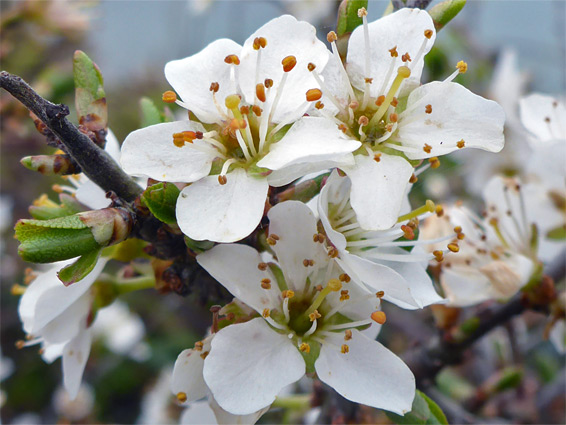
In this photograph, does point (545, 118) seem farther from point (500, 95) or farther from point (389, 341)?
point (389, 341)

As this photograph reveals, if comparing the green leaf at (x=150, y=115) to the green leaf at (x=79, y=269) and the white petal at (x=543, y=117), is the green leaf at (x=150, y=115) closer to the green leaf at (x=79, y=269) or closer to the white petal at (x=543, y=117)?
the green leaf at (x=79, y=269)

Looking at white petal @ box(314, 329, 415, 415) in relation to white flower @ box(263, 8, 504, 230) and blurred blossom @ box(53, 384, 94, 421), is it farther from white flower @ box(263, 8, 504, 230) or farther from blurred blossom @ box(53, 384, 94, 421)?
blurred blossom @ box(53, 384, 94, 421)

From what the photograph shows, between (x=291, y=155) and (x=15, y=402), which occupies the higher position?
(x=291, y=155)

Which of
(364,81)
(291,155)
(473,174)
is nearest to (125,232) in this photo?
(291,155)

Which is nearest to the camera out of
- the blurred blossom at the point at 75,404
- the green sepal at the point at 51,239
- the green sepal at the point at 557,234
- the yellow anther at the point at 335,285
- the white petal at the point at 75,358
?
the green sepal at the point at 51,239

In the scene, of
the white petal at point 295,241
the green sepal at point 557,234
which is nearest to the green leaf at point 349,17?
the white petal at point 295,241

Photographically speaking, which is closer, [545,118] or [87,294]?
[87,294]
